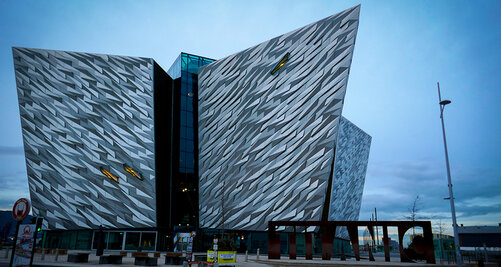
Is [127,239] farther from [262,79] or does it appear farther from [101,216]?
[262,79]

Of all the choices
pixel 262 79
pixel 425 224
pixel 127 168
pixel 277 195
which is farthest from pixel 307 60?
pixel 127 168

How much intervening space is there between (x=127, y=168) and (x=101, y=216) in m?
6.42

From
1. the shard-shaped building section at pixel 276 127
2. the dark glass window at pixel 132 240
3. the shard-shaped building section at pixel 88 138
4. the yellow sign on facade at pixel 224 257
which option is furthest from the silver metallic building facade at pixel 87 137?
the yellow sign on facade at pixel 224 257

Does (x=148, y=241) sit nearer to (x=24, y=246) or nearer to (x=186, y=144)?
(x=186, y=144)

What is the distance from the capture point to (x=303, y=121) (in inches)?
1409

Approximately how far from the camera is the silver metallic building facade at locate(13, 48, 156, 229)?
3959cm

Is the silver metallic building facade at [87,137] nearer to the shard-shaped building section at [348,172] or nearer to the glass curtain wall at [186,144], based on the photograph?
the glass curtain wall at [186,144]

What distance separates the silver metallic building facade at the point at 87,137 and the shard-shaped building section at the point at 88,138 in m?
0.11

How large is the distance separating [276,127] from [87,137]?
22.5m

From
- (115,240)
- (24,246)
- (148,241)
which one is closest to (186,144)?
(148,241)

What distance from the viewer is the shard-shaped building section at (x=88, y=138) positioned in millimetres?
Result: 39594

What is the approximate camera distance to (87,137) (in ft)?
131

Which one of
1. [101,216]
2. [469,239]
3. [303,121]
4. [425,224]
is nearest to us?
[425,224]

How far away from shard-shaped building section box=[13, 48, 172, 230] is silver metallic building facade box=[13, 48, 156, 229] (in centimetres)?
11
